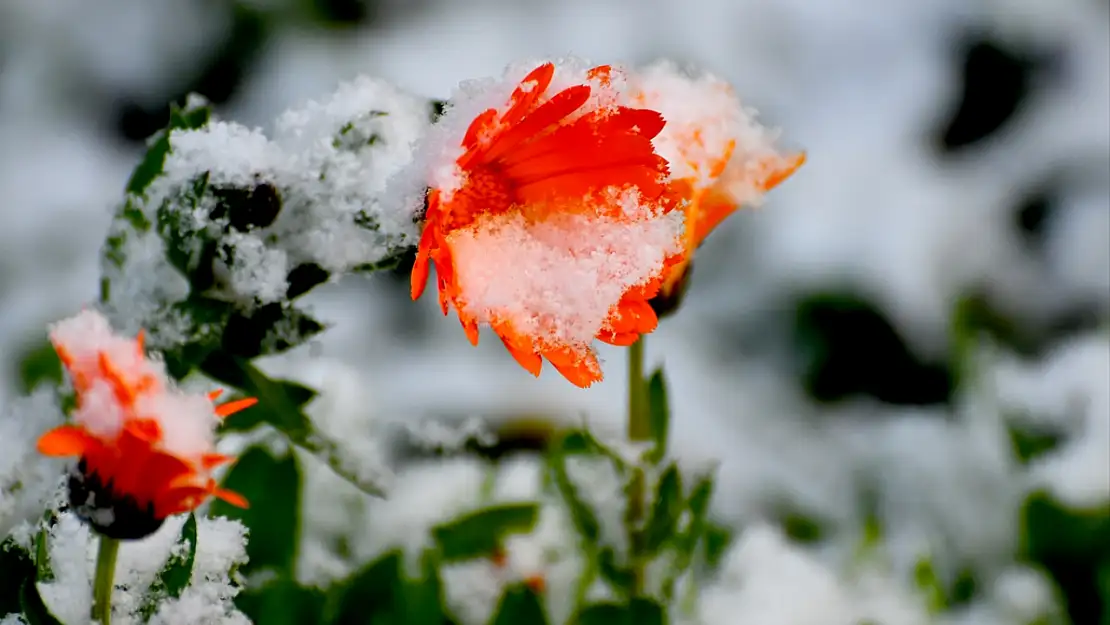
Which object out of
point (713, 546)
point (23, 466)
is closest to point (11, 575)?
point (23, 466)

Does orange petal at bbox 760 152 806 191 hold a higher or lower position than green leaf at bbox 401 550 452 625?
higher

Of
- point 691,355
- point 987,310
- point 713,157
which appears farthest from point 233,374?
point 987,310

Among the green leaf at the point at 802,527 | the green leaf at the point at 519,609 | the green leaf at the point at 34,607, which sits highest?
the green leaf at the point at 802,527

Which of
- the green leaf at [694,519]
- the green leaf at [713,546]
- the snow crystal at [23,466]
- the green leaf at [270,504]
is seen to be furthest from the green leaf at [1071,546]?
the snow crystal at [23,466]

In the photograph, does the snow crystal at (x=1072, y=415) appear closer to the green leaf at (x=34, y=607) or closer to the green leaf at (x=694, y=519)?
the green leaf at (x=694, y=519)

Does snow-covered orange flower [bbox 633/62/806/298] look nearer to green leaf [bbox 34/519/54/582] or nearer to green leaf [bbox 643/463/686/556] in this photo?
green leaf [bbox 643/463/686/556]

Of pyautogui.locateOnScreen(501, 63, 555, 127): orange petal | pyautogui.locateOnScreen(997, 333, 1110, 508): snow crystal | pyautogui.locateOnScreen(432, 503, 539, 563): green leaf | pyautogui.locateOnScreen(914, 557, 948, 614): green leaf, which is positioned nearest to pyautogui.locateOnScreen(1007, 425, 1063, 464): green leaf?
pyautogui.locateOnScreen(997, 333, 1110, 508): snow crystal

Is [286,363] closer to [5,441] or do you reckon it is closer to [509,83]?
[5,441]
